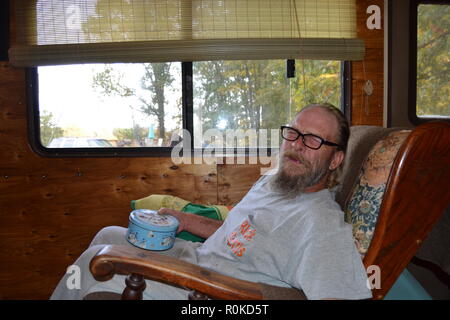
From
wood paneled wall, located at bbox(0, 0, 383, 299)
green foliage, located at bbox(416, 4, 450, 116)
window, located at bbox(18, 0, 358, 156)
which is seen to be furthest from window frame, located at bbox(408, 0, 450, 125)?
window, located at bbox(18, 0, 358, 156)

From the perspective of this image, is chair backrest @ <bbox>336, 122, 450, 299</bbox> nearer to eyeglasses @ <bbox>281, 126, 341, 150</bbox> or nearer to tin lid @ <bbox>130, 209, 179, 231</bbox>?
eyeglasses @ <bbox>281, 126, 341, 150</bbox>

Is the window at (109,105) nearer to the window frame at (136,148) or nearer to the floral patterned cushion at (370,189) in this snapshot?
the window frame at (136,148)

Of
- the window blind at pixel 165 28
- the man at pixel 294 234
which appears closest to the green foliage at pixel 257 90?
the window blind at pixel 165 28

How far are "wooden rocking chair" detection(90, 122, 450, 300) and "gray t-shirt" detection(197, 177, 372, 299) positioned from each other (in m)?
0.09

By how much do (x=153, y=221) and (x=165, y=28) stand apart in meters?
1.41

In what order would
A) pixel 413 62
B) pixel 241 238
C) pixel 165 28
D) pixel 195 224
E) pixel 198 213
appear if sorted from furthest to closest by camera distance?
pixel 413 62
pixel 165 28
pixel 198 213
pixel 195 224
pixel 241 238

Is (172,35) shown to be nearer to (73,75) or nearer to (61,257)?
(73,75)

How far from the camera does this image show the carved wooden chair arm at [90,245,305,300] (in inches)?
40.4

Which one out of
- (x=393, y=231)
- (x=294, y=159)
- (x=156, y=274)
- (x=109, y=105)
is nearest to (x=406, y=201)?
(x=393, y=231)

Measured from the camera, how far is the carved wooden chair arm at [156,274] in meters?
1.03

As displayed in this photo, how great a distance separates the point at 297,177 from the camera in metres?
1.45

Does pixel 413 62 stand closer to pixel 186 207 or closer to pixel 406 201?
pixel 406 201

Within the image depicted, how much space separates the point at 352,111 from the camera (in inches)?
97.0

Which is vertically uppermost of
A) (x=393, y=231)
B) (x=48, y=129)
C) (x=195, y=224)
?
(x=48, y=129)
